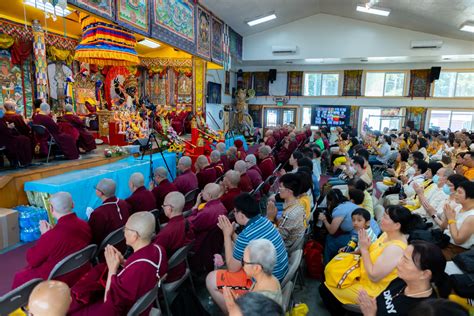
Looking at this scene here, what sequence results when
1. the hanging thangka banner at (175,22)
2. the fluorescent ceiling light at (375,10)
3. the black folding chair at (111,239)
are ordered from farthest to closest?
1. the fluorescent ceiling light at (375,10)
2. the hanging thangka banner at (175,22)
3. the black folding chair at (111,239)

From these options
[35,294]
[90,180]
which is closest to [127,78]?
[90,180]

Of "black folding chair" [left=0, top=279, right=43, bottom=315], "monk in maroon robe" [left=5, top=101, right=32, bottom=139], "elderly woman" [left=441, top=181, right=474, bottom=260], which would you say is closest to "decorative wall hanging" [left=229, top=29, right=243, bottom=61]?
"monk in maroon robe" [left=5, top=101, right=32, bottom=139]

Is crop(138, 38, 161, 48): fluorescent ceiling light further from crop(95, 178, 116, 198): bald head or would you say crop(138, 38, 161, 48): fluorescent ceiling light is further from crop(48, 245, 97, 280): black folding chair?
crop(48, 245, 97, 280): black folding chair

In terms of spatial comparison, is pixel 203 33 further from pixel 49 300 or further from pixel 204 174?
pixel 49 300

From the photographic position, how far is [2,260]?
3.20 meters

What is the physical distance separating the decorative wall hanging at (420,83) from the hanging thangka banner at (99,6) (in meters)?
12.9

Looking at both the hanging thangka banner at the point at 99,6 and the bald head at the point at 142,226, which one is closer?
the bald head at the point at 142,226

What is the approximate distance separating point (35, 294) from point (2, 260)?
2.48m

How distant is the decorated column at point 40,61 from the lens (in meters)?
7.78

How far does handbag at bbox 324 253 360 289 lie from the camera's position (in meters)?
2.22

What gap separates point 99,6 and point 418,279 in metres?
5.32

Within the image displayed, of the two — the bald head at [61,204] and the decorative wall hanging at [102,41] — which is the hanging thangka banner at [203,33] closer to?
the decorative wall hanging at [102,41]

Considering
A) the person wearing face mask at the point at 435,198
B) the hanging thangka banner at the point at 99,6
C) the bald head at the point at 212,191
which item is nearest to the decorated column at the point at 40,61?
the hanging thangka banner at the point at 99,6

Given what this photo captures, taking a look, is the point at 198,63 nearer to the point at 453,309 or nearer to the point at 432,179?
the point at 432,179
